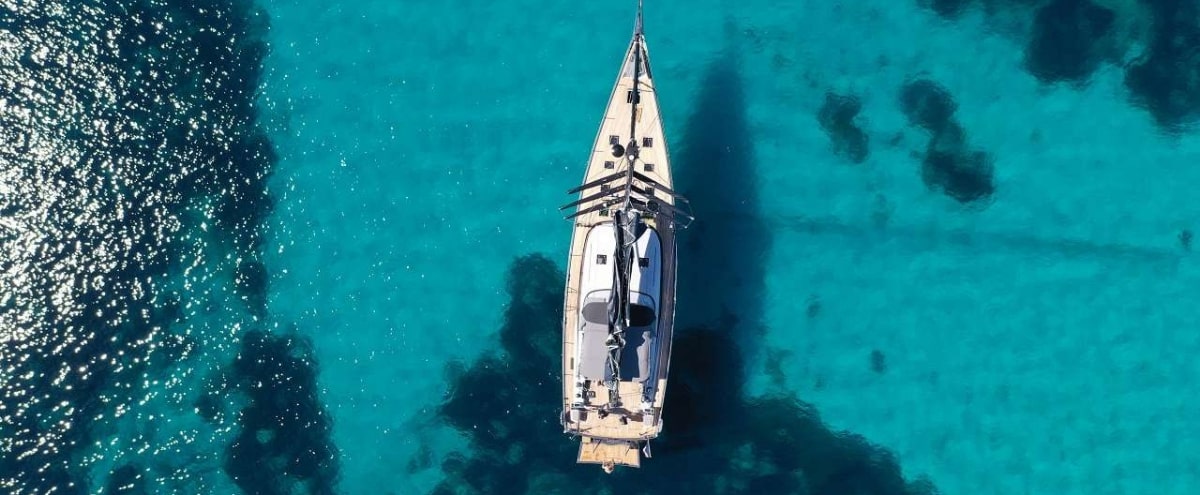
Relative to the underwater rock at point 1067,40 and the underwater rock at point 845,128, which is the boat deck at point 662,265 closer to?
the underwater rock at point 845,128

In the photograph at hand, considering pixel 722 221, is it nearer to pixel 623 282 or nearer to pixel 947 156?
pixel 623 282

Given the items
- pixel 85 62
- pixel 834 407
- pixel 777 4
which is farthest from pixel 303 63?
pixel 834 407

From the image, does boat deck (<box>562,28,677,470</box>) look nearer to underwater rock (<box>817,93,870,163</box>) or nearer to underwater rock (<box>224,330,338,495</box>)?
underwater rock (<box>817,93,870,163</box>)

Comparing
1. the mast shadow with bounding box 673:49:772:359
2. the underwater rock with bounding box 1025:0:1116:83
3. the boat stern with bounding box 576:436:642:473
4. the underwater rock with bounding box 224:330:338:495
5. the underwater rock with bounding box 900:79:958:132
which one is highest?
the underwater rock with bounding box 1025:0:1116:83

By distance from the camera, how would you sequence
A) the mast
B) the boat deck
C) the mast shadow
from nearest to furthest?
the mast, the boat deck, the mast shadow

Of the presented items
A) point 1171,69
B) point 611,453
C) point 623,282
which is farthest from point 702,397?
point 1171,69

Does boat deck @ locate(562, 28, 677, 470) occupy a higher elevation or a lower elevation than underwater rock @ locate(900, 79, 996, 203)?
lower

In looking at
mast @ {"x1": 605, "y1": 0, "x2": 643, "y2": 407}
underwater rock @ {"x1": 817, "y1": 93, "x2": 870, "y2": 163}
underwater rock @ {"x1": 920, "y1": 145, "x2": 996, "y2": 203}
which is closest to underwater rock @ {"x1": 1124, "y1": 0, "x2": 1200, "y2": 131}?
underwater rock @ {"x1": 920, "y1": 145, "x2": 996, "y2": 203}
